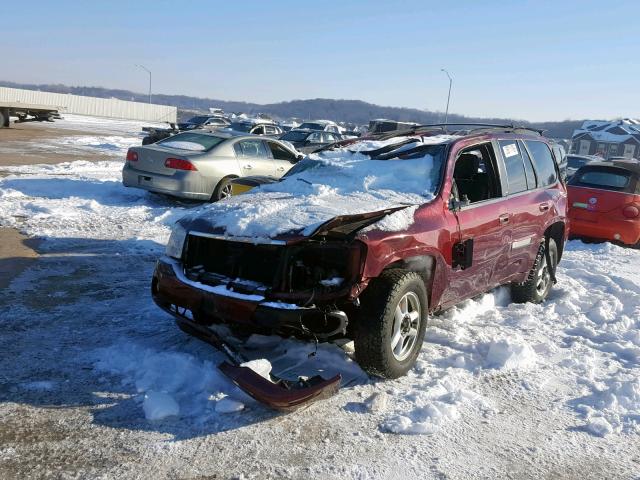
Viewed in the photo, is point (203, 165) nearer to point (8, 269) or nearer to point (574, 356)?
point (8, 269)

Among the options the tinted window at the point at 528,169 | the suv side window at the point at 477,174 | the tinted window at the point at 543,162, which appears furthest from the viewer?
the tinted window at the point at 543,162

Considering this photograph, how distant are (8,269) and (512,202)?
17.0 ft

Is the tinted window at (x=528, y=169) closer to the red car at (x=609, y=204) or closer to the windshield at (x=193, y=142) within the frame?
the red car at (x=609, y=204)

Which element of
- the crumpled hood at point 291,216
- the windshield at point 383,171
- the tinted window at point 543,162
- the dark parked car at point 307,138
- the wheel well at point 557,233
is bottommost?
the wheel well at point 557,233

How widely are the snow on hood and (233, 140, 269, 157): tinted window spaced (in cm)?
573

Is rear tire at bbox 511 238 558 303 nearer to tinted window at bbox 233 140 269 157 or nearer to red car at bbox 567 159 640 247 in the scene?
red car at bbox 567 159 640 247

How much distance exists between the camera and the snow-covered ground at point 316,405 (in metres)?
3.20

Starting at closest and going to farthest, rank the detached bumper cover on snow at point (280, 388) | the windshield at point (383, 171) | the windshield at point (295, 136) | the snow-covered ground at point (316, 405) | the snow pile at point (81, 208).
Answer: the snow-covered ground at point (316, 405) → the detached bumper cover on snow at point (280, 388) → the windshield at point (383, 171) → the snow pile at point (81, 208) → the windshield at point (295, 136)

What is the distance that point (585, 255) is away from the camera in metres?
9.43

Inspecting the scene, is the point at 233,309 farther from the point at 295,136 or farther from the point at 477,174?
the point at 295,136

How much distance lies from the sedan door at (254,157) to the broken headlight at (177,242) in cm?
699

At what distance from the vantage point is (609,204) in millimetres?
10133

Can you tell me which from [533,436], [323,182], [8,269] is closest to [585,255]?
[323,182]

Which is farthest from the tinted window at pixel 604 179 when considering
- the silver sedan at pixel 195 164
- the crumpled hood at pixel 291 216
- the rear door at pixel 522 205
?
the crumpled hood at pixel 291 216
